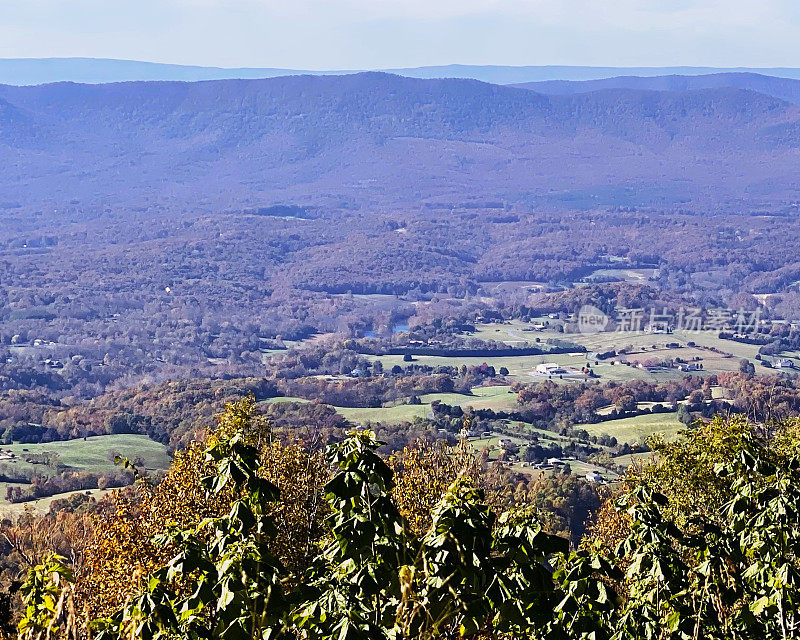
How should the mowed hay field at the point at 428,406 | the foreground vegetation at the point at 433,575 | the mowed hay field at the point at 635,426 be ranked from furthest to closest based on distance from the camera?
the mowed hay field at the point at 428,406
the mowed hay field at the point at 635,426
the foreground vegetation at the point at 433,575

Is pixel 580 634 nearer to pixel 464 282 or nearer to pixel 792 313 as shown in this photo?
pixel 792 313

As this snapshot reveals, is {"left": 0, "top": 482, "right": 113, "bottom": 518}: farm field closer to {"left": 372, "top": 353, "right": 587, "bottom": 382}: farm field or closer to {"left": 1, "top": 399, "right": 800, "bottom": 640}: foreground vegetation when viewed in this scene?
{"left": 1, "top": 399, "right": 800, "bottom": 640}: foreground vegetation

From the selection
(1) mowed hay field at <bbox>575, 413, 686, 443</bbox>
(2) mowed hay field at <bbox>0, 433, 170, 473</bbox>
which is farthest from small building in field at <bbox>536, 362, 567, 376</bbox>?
(2) mowed hay field at <bbox>0, 433, 170, 473</bbox>

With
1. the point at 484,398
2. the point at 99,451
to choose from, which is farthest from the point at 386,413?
the point at 99,451

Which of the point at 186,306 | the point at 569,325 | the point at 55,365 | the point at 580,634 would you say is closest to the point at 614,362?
the point at 569,325

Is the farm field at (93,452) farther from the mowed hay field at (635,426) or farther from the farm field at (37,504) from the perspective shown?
the mowed hay field at (635,426)

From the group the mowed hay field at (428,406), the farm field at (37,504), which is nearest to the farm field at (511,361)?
the mowed hay field at (428,406)

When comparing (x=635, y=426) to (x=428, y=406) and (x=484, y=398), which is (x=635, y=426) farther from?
(x=484, y=398)

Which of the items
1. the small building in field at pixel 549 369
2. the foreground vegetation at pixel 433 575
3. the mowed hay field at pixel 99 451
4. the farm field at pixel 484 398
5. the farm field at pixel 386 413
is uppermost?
the foreground vegetation at pixel 433 575
